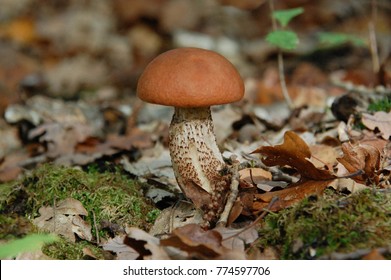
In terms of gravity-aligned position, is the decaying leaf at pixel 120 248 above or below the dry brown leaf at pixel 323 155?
above

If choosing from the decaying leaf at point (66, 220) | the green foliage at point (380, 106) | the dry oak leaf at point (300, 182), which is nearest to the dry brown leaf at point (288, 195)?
the dry oak leaf at point (300, 182)

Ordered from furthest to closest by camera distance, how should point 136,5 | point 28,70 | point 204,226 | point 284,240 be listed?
point 136,5
point 28,70
point 204,226
point 284,240

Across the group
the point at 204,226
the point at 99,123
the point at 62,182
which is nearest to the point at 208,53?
the point at 204,226

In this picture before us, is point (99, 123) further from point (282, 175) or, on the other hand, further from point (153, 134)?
point (282, 175)

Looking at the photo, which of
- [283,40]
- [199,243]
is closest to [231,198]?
[199,243]

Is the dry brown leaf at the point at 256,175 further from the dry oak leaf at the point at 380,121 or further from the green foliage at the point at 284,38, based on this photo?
the green foliage at the point at 284,38

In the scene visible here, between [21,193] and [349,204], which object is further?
[21,193]

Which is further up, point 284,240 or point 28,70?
point 284,240
